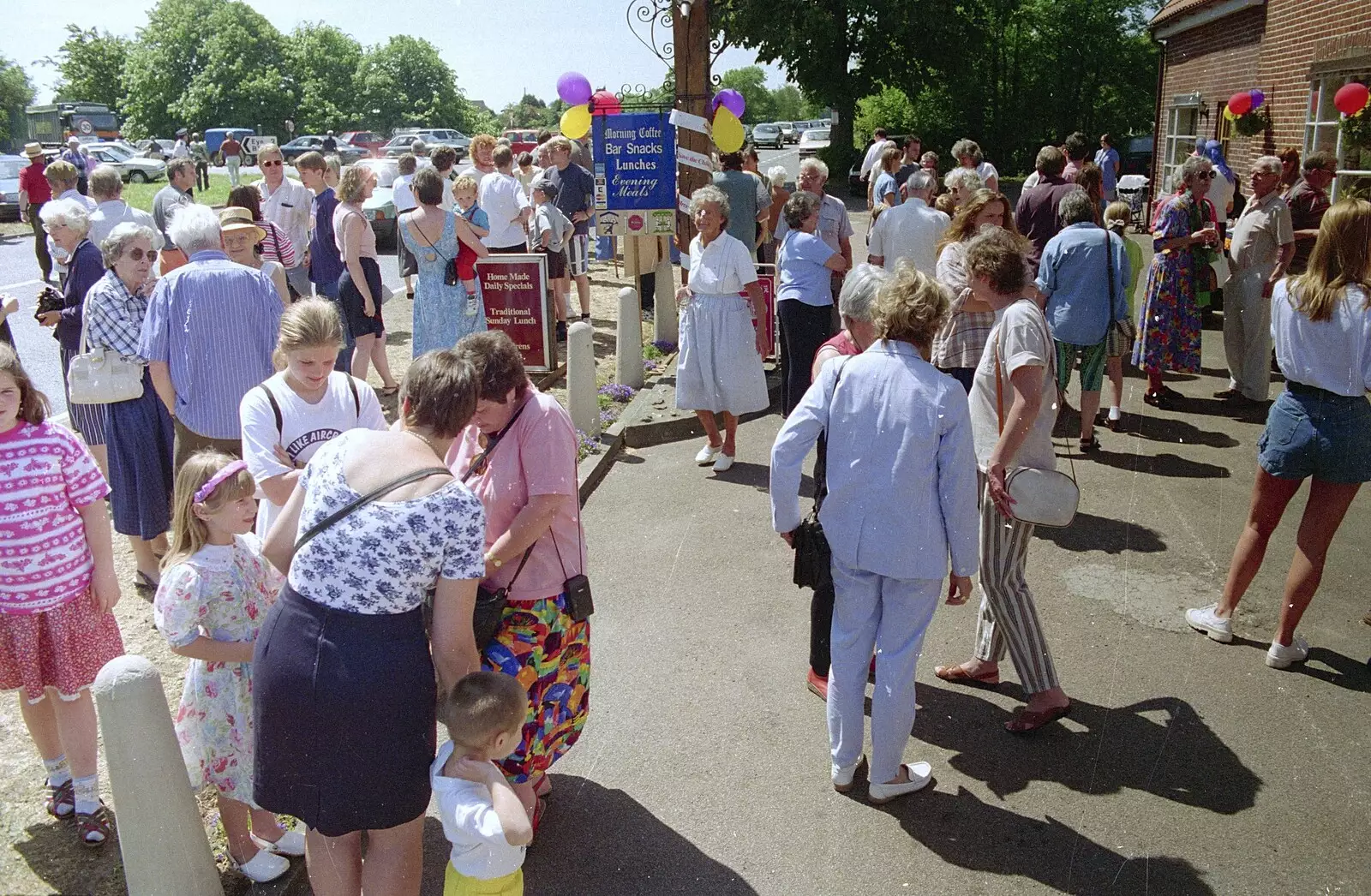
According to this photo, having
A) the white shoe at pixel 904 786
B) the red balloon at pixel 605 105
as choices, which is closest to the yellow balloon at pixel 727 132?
the red balloon at pixel 605 105

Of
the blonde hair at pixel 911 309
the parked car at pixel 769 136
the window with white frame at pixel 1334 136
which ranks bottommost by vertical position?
the blonde hair at pixel 911 309

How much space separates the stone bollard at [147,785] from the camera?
2977 millimetres

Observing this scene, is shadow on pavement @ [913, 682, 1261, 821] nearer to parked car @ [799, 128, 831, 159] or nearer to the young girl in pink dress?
the young girl in pink dress

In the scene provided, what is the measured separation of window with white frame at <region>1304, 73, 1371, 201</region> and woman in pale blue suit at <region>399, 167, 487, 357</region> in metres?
8.31

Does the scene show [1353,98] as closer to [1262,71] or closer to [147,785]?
[1262,71]

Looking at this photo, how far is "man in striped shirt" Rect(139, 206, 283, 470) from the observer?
4.76 metres

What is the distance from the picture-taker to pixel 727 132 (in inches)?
434

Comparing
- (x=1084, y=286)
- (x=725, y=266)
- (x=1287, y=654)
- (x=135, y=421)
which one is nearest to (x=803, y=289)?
(x=725, y=266)

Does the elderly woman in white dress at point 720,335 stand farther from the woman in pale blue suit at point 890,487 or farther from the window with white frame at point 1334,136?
the window with white frame at point 1334,136

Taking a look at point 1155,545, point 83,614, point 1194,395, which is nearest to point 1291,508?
point 1155,545

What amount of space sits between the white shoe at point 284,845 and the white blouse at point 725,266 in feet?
15.3

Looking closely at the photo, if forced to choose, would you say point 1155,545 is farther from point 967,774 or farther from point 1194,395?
point 1194,395

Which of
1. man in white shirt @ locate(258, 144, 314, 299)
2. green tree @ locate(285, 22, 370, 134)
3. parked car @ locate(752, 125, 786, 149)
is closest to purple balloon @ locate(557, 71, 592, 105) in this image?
man in white shirt @ locate(258, 144, 314, 299)

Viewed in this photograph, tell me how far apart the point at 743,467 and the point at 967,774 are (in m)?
3.96
